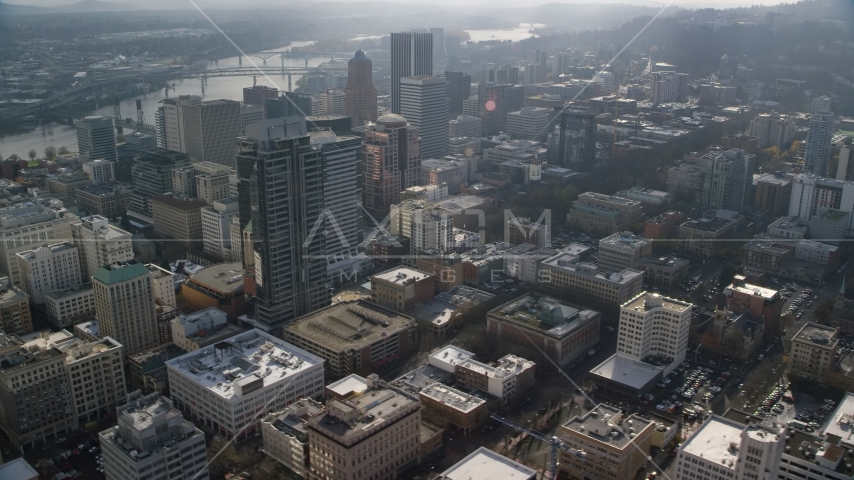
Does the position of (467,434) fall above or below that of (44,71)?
below

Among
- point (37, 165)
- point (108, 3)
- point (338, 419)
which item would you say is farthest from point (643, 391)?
point (108, 3)

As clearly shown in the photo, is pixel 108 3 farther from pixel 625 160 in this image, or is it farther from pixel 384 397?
pixel 384 397

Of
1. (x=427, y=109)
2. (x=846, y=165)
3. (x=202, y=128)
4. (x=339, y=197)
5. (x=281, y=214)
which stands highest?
(x=427, y=109)

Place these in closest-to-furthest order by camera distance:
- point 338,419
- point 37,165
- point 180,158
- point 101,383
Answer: point 338,419 → point 101,383 → point 180,158 → point 37,165

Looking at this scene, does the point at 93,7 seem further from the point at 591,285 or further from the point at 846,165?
the point at 591,285

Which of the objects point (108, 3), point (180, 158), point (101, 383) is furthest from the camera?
point (108, 3)

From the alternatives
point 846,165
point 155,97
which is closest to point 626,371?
point 846,165

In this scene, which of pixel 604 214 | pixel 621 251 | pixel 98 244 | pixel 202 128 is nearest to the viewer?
pixel 98 244
